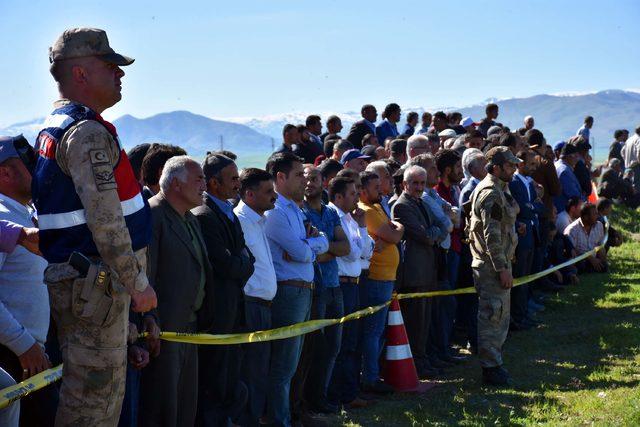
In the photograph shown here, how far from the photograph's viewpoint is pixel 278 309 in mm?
7578

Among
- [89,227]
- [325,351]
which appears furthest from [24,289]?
[325,351]

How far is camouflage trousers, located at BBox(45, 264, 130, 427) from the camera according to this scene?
4.58 m

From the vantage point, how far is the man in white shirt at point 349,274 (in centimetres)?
851

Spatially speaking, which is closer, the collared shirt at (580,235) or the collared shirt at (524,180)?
the collared shirt at (524,180)

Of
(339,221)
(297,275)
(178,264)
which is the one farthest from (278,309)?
(178,264)

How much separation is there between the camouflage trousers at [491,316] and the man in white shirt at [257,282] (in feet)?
9.72

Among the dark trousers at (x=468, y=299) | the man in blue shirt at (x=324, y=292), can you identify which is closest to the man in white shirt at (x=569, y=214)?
the dark trousers at (x=468, y=299)

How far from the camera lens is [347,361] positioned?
889 cm

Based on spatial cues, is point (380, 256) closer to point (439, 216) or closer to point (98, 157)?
point (439, 216)

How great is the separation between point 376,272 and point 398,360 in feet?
3.05

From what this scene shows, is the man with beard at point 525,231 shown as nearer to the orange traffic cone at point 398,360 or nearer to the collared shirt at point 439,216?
the collared shirt at point 439,216

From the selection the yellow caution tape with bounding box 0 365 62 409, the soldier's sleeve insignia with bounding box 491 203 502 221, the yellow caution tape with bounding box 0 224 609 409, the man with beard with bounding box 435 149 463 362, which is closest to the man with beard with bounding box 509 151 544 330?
the man with beard with bounding box 435 149 463 362

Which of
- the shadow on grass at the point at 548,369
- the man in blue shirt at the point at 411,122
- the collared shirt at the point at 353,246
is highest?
the man in blue shirt at the point at 411,122

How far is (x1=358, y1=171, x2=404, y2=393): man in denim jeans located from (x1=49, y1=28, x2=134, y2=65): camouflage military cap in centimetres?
472
